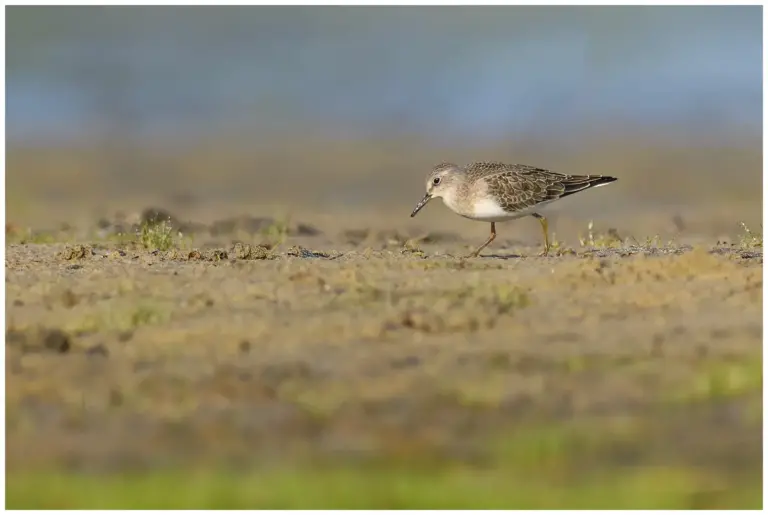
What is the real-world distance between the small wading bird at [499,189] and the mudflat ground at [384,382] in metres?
1.09

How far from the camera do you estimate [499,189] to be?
12164mm

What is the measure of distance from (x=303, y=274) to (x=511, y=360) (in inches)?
115

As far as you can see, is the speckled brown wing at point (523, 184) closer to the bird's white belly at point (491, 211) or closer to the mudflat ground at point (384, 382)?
the bird's white belly at point (491, 211)

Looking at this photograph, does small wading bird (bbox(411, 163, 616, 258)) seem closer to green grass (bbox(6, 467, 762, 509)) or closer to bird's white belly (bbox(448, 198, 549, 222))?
bird's white belly (bbox(448, 198, 549, 222))

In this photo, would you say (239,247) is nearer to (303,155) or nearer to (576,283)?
(576,283)

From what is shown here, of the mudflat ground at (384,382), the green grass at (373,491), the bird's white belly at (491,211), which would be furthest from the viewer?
the bird's white belly at (491,211)

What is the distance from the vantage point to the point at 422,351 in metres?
7.55

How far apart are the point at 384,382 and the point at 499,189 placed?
552 centimetres

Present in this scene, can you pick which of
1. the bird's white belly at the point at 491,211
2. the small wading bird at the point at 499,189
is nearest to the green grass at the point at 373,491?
the small wading bird at the point at 499,189

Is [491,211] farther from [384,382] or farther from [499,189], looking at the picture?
[384,382]

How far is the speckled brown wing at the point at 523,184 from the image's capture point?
12.2 metres

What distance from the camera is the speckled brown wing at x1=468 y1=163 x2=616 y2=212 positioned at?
39.9ft

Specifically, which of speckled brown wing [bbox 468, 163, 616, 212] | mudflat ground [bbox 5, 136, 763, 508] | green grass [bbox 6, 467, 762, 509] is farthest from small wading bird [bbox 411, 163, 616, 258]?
green grass [bbox 6, 467, 762, 509]

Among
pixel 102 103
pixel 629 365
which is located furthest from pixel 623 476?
pixel 102 103
